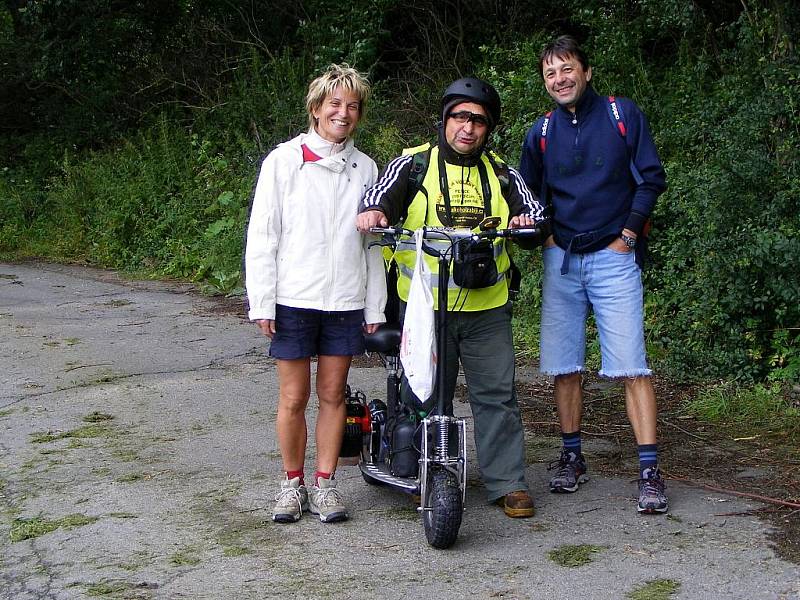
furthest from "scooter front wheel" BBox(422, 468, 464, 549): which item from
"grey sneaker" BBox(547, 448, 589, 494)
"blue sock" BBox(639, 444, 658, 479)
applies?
"blue sock" BBox(639, 444, 658, 479)

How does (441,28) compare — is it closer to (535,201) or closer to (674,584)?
(535,201)

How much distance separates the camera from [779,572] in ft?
14.0

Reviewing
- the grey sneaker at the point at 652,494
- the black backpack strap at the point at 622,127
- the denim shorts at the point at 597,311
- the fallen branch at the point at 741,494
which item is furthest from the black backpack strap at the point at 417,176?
the fallen branch at the point at 741,494

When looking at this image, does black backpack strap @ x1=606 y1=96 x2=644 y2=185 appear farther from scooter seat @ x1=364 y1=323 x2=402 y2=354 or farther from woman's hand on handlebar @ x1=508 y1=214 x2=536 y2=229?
scooter seat @ x1=364 y1=323 x2=402 y2=354

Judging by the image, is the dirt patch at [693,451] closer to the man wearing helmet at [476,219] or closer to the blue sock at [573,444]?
the blue sock at [573,444]

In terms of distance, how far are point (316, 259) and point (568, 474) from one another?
1.69 meters

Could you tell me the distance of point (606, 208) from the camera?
515cm

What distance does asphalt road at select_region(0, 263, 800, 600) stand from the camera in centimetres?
427

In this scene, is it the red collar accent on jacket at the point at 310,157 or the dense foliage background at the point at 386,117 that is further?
the dense foliage background at the point at 386,117

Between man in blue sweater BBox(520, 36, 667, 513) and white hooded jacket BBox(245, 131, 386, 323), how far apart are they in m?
1.03

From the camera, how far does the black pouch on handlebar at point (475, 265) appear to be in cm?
479

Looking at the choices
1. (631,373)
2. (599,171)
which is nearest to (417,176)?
(599,171)

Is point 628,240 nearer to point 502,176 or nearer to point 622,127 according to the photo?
point 622,127

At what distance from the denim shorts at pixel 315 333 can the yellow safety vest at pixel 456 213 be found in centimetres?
29
